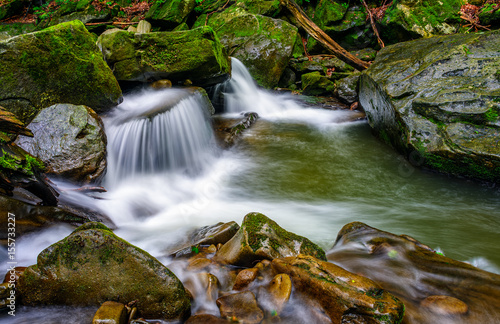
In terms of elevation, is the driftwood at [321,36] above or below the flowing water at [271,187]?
above

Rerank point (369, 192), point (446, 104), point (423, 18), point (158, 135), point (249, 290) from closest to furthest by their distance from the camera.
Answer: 1. point (249, 290)
2. point (369, 192)
3. point (446, 104)
4. point (158, 135)
5. point (423, 18)

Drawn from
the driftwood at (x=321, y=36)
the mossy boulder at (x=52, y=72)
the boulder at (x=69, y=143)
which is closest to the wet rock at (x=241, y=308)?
the boulder at (x=69, y=143)

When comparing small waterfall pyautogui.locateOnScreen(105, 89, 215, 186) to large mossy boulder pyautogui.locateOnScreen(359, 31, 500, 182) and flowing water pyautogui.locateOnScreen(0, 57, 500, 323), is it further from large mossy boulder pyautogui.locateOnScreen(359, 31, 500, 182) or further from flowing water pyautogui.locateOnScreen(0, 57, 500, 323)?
large mossy boulder pyautogui.locateOnScreen(359, 31, 500, 182)

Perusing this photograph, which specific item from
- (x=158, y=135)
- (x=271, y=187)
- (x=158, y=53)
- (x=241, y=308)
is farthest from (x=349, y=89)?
(x=241, y=308)

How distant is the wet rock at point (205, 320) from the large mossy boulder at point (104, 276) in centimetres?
7

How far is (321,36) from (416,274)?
437 inches

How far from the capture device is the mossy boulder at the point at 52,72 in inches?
176

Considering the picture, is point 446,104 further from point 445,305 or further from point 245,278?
point 245,278

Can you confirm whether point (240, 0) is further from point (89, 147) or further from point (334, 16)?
point (89, 147)

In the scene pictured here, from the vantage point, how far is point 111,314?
190 centimetres

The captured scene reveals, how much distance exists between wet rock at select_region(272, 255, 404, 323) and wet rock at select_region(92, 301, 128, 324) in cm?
116

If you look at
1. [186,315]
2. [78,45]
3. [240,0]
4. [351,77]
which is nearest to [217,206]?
[186,315]

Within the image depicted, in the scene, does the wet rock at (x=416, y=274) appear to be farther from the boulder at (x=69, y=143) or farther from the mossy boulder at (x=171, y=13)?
the mossy boulder at (x=171, y=13)

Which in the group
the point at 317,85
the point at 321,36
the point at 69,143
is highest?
the point at 321,36
